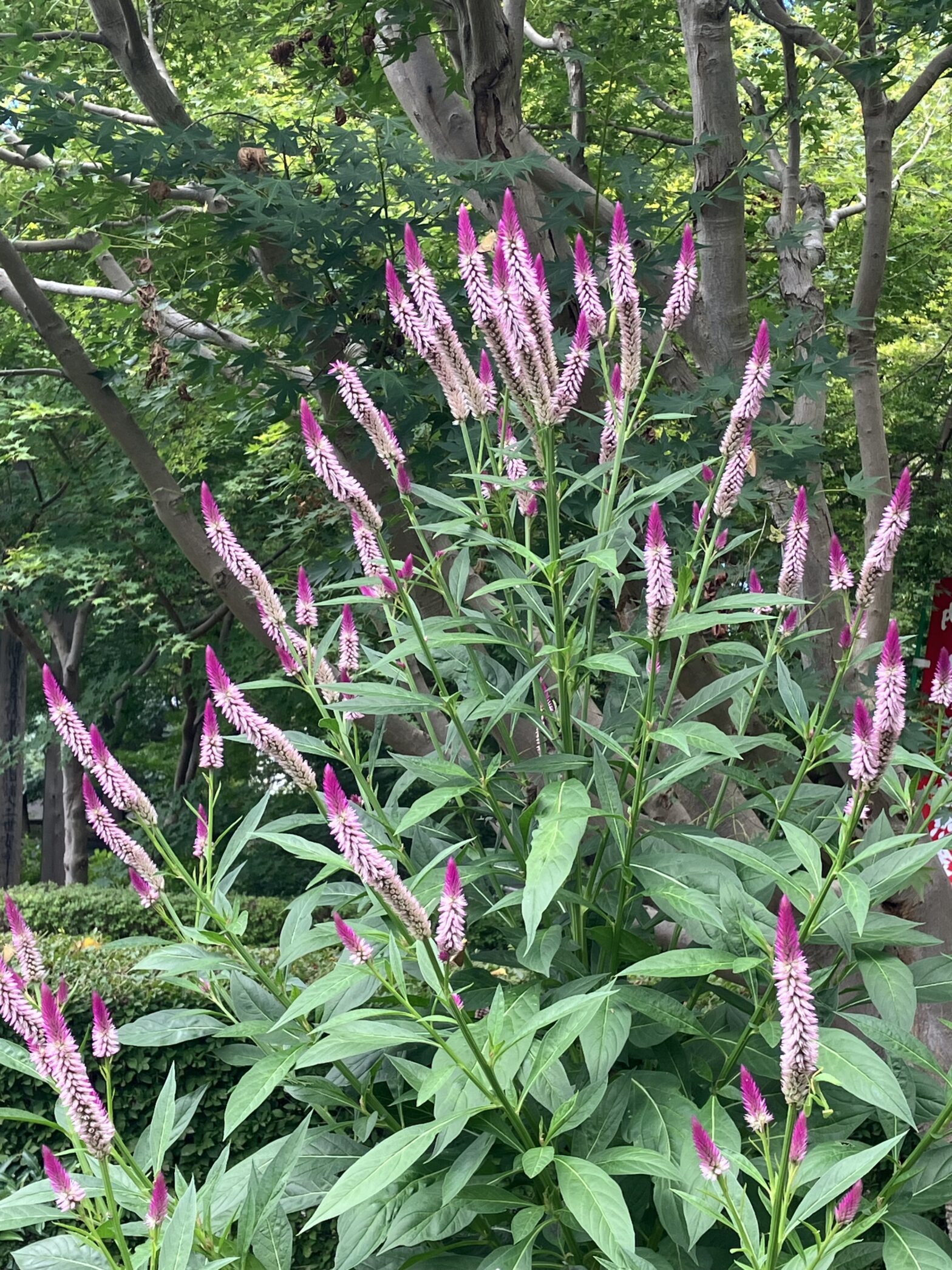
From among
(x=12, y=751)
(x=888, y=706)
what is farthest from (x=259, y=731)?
(x=12, y=751)

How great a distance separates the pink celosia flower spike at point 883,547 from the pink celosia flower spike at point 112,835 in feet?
4.36

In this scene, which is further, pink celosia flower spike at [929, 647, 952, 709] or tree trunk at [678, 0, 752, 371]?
tree trunk at [678, 0, 752, 371]

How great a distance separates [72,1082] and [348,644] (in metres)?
1.07

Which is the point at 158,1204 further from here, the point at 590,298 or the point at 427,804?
the point at 590,298

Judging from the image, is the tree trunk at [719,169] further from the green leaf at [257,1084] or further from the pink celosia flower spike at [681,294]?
the green leaf at [257,1084]

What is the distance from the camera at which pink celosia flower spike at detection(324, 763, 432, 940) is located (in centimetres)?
164

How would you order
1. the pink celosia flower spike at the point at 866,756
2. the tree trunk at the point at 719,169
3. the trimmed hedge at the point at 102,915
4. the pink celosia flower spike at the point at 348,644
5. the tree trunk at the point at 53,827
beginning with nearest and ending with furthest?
the pink celosia flower spike at the point at 866,756 → the pink celosia flower spike at the point at 348,644 → the tree trunk at the point at 719,169 → the trimmed hedge at the point at 102,915 → the tree trunk at the point at 53,827

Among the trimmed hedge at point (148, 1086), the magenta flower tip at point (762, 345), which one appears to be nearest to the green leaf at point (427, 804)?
the magenta flower tip at point (762, 345)

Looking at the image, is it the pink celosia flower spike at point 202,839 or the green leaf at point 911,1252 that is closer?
the green leaf at point 911,1252

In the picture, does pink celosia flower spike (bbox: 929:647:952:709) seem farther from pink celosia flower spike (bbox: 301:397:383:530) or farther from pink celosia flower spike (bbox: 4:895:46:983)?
pink celosia flower spike (bbox: 4:895:46:983)

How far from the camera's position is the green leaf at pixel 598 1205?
5.85 ft

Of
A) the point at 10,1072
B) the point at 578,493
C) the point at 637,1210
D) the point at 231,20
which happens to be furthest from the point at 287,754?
the point at 231,20

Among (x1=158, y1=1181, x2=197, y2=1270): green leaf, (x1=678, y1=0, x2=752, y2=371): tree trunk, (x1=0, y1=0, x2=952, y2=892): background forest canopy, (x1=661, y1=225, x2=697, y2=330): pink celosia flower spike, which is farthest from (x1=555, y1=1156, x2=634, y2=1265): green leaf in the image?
(x1=678, y1=0, x2=752, y2=371): tree trunk

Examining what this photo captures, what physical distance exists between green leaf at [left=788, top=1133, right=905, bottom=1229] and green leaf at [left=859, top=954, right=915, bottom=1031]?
39 cm
